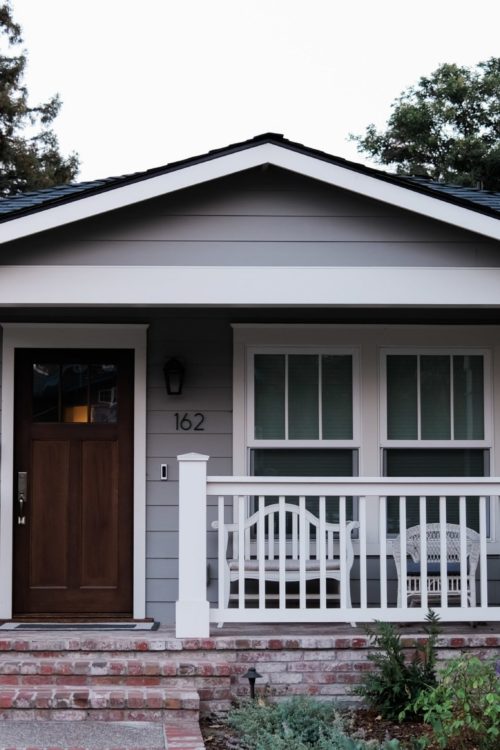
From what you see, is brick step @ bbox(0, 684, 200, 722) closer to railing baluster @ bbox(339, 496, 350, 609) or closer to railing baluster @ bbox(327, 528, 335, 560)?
railing baluster @ bbox(339, 496, 350, 609)

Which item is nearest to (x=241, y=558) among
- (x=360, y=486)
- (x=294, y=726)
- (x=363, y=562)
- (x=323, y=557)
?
(x=323, y=557)

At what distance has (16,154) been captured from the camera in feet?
79.8

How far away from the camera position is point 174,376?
691cm

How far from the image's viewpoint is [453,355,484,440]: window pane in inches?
275

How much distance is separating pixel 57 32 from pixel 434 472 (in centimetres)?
2367

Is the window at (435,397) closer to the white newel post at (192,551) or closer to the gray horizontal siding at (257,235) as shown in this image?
the gray horizontal siding at (257,235)

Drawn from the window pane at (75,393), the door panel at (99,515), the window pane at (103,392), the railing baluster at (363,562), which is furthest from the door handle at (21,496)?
the railing baluster at (363,562)

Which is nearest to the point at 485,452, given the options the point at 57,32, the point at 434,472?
the point at 434,472

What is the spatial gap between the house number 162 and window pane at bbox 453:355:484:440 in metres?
1.89

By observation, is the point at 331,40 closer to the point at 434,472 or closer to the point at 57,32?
the point at 57,32

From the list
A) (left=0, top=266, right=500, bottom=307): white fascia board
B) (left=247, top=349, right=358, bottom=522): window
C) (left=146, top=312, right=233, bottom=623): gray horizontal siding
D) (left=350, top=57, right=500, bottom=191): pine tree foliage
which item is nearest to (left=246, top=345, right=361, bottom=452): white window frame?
(left=247, top=349, right=358, bottom=522): window

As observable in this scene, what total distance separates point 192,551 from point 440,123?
2251 cm

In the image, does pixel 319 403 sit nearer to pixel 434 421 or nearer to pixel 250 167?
pixel 434 421

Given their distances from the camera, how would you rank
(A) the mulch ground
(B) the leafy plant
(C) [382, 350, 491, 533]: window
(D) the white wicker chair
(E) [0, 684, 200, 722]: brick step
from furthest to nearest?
1. (C) [382, 350, 491, 533]: window
2. (D) the white wicker chair
3. (B) the leafy plant
4. (E) [0, 684, 200, 722]: brick step
5. (A) the mulch ground
